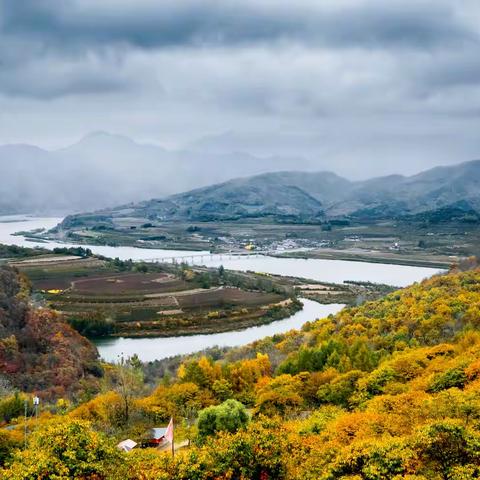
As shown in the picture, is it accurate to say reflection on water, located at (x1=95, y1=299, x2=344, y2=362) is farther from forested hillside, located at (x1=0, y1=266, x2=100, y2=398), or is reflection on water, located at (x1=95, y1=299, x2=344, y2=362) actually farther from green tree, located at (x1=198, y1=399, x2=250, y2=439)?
green tree, located at (x1=198, y1=399, x2=250, y2=439)

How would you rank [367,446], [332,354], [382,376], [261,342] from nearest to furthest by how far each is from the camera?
1. [367,446]
2. [382,376]
3. [332,354]
4. [261,342]

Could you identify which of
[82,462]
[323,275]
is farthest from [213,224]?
[82,462]

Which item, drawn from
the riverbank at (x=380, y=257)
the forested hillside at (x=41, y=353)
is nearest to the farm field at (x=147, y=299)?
the forested hillside at (x=41, y=353)

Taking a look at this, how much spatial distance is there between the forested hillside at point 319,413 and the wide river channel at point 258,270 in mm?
10057

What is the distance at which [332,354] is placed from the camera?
30.0 meters

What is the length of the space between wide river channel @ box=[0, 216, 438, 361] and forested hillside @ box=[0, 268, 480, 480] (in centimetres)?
1006

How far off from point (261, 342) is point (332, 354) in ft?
60.6

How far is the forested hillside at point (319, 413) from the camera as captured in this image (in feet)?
43.1

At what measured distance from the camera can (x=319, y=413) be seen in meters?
21.7

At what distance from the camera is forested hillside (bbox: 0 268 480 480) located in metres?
13.1

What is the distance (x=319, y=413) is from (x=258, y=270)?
81.9 m

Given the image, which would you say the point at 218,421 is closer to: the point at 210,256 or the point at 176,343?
the point at 176,343

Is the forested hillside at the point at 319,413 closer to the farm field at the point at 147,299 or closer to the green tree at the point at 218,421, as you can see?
the green tree at the point at 218,421

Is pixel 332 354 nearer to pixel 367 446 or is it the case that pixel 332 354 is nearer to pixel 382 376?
pixel 382 376
